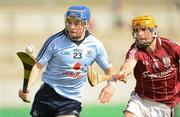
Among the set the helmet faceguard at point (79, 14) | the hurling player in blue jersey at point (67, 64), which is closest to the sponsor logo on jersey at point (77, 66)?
the hurling player in blue jersey at point (67, 64)

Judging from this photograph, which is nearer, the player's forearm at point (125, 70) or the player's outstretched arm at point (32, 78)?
the player's forearm at point (125, 70)

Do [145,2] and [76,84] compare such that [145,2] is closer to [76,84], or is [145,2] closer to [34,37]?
[34,37]

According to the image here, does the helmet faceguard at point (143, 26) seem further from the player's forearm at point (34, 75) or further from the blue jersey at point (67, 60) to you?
the player's forearm at point (34, 75)

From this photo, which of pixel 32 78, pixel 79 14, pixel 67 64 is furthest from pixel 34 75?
pixel 79 14

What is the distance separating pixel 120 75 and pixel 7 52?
10.3m

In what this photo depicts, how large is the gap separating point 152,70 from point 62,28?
12384 millimetres

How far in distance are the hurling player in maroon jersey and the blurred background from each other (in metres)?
5.19

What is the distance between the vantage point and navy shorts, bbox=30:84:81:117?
1066cm

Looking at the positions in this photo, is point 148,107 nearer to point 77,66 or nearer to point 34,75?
point 77,66

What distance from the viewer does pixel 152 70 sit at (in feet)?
34.6

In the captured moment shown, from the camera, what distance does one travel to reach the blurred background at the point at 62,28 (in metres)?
17.4

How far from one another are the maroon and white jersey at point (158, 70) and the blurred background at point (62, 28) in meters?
5.26

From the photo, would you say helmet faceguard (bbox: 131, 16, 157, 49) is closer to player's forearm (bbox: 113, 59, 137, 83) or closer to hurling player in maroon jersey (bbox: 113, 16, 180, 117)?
hurling player in maroon jersey (bbox: 113, 16, 180, 117)

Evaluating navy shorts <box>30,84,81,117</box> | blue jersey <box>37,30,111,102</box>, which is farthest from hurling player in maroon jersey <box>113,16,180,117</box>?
navy shorts <box>30,84,81,117</box>
